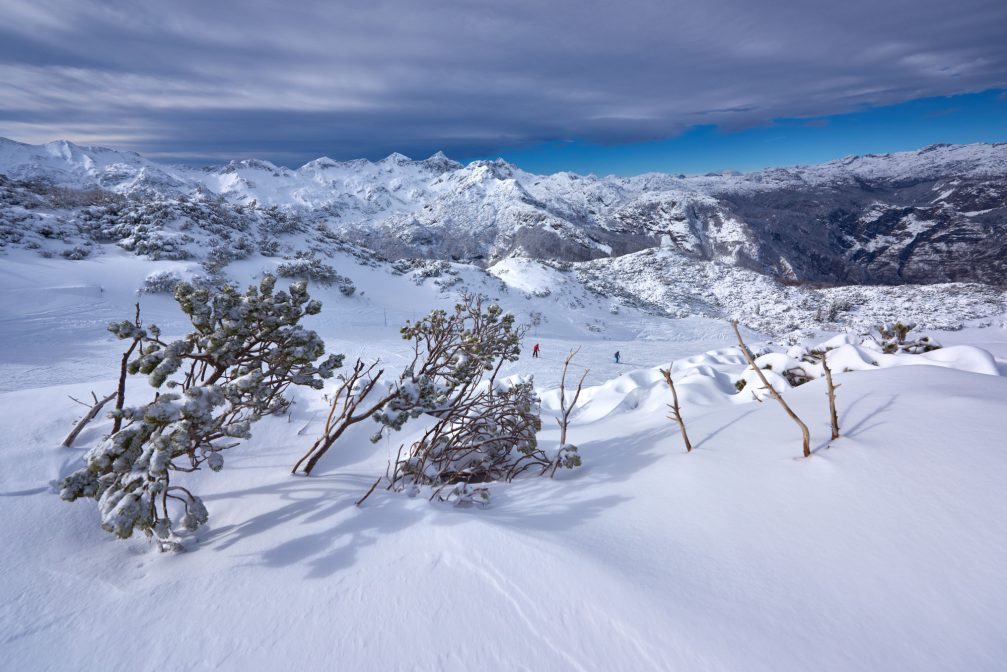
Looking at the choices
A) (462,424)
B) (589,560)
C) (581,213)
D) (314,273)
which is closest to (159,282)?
(314,273)

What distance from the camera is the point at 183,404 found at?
232cm

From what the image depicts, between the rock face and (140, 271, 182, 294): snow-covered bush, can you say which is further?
the rock face

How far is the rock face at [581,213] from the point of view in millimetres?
78869

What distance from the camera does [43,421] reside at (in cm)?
353

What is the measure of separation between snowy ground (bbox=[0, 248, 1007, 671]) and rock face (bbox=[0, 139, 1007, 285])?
58.2 metres

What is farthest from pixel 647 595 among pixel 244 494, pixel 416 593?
pixel 244 494

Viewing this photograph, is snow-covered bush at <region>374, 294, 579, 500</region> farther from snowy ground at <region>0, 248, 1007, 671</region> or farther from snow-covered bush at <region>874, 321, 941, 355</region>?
snow-covered bush at <region>874, 321, 941, 355</region>

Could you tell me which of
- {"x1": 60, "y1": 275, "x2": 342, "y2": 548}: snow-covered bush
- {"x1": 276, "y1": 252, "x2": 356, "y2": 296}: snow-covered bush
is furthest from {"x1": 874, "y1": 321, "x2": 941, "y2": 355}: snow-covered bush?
{"x1": 276, "y1": 252, "x2": 356, "y2": 296}: snow-covered bush

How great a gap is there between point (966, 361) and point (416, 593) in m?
5.78

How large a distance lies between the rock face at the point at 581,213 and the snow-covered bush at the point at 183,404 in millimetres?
58890

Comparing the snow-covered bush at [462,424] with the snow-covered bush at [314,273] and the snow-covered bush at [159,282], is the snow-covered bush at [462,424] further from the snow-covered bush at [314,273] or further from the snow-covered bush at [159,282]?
the snow-covered bush at [314,273]

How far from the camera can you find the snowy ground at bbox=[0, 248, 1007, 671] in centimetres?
151

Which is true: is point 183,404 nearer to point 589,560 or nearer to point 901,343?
point 589,560

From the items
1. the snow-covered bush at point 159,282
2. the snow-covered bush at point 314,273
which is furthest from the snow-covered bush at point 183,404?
the snow-covered bush at point 314,273
